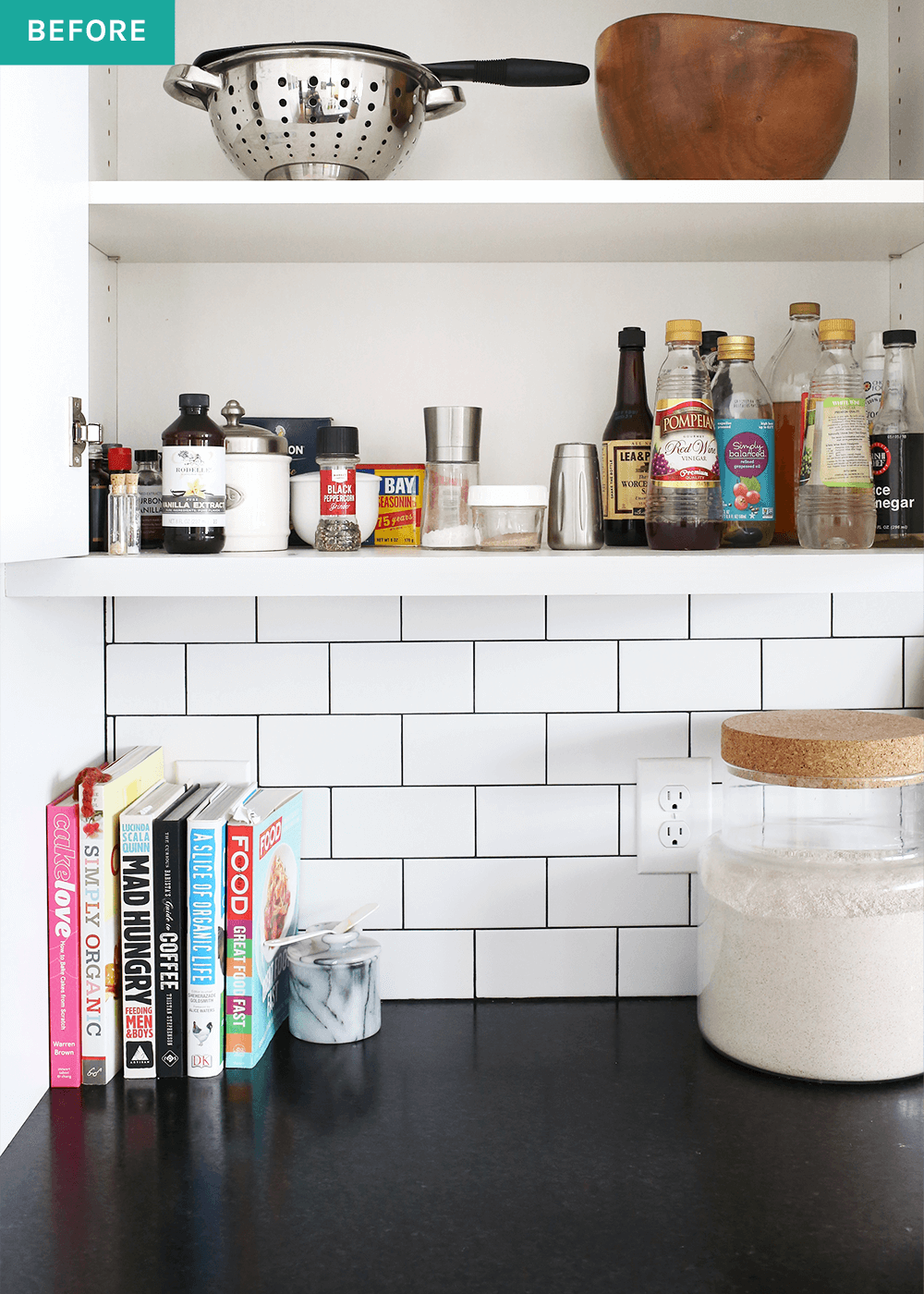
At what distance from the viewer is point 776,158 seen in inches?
43.2

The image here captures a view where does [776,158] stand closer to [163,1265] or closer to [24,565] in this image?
[24,565]

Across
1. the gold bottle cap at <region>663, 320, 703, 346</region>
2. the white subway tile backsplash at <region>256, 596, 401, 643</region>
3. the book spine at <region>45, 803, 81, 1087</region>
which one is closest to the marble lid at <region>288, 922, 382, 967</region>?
the book spine at <region>45, 803, 81, 1087</region>

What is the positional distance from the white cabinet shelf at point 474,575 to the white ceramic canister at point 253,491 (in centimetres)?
10

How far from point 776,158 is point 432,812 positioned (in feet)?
2.56

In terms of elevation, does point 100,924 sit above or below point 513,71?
below

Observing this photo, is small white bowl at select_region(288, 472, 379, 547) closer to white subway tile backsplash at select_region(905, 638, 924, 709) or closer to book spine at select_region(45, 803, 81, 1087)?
book spine at select_region(45, 803, 81, 1087)

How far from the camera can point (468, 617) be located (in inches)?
51.2

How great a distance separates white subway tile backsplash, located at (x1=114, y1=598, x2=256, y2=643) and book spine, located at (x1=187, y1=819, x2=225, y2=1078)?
25cm

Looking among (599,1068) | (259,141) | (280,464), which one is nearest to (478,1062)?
(599,1068)

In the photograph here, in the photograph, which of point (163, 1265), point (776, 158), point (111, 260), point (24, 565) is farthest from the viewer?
point (111, 260)

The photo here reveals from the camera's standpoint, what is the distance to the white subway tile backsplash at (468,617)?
1300 millimetres

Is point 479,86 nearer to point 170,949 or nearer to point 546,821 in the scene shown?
point 546,821

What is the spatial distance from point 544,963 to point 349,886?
25 centimetres

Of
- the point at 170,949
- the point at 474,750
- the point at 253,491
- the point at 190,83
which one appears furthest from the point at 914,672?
the point at 190,83
